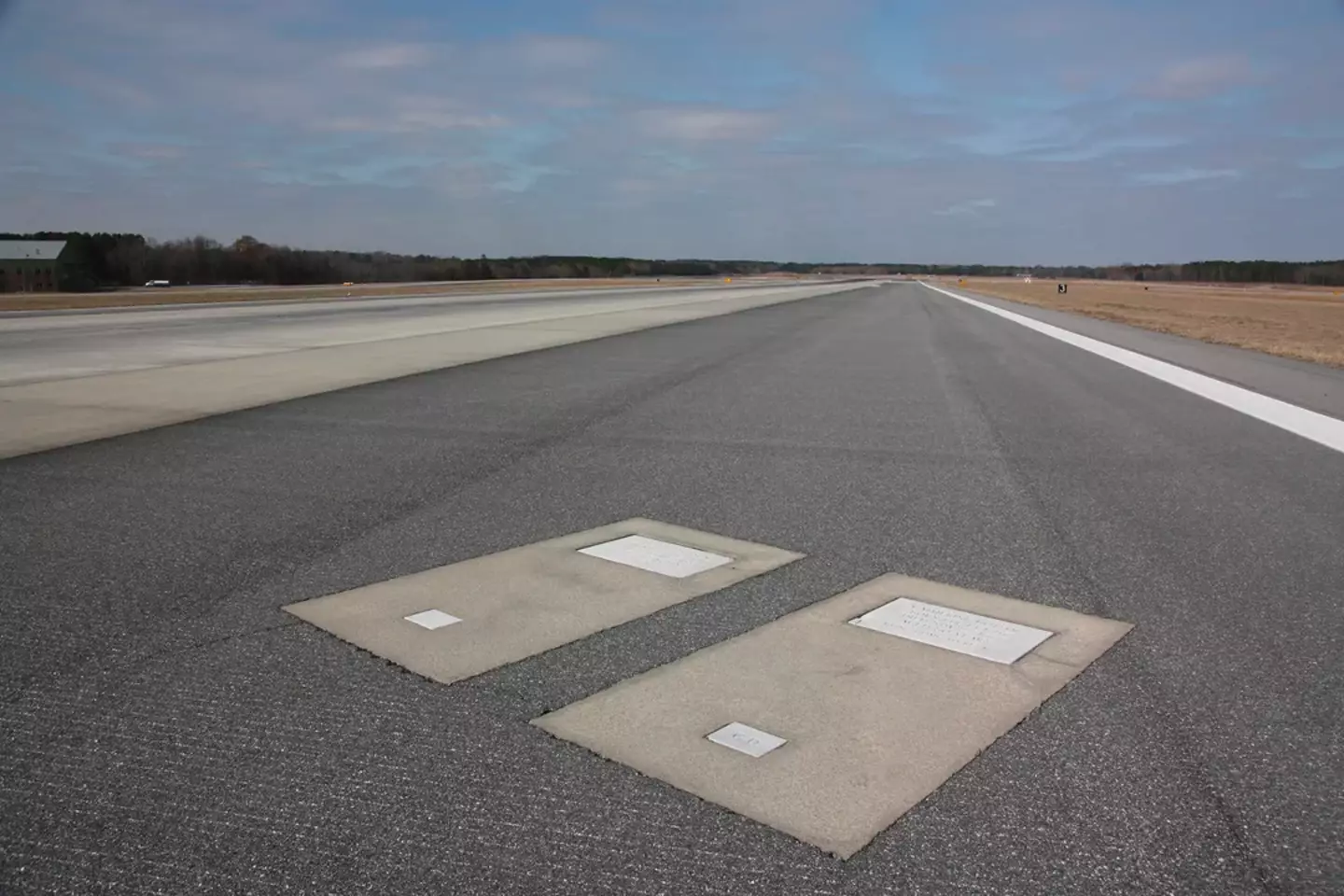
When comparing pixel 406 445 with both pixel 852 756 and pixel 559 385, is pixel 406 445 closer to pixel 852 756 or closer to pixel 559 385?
pixel 559 385

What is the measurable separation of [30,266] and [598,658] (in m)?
109

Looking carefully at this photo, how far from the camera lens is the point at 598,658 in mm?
3967

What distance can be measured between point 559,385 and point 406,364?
375cm

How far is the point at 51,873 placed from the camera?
2.49 metres

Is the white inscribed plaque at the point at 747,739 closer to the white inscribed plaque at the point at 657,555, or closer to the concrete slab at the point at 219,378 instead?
the white inscribed plaque at the point at 657,555

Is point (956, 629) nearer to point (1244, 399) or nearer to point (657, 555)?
point (657, 555)

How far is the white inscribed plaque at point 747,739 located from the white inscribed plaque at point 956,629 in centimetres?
112

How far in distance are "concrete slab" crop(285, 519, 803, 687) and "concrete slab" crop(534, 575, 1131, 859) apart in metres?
0.60

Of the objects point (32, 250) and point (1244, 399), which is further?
point (32, 250)

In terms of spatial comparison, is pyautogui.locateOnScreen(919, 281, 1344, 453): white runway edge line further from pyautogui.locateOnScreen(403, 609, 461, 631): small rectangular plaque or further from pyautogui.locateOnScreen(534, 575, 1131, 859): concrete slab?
pyautogui.locateOnScreen(403, 609, 461, 631): small rectangular plaque

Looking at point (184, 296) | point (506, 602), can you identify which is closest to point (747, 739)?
point (506, 602)

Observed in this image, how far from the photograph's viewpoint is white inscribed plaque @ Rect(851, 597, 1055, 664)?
4.06 m

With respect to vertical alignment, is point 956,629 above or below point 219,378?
below

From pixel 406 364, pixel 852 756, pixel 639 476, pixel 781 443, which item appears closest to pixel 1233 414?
pixel 781 443
